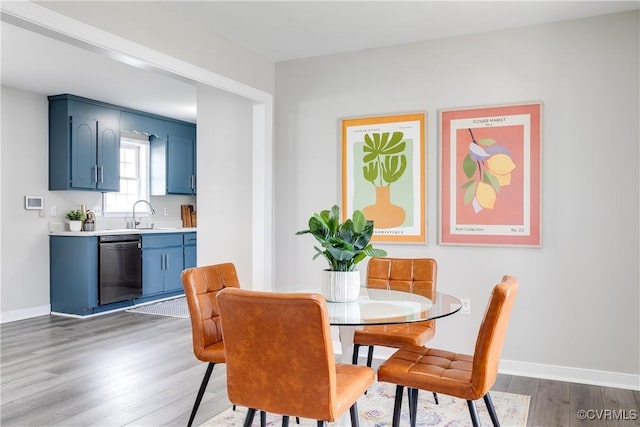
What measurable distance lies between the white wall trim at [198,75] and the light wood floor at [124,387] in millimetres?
1055

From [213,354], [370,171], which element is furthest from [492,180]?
[213,354]

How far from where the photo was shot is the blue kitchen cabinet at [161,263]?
20.1 feet

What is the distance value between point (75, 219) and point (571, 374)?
17.1 feet

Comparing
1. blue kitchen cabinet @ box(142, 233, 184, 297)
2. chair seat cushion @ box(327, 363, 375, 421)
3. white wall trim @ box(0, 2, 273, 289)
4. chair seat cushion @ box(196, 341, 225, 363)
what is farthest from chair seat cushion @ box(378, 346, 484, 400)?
blue kitchen cabinet @ box(142, 233, 184, 297)

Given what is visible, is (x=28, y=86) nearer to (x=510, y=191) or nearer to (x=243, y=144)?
(x=243, y=144)

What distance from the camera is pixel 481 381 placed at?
2.00 metres

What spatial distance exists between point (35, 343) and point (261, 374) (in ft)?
11.3

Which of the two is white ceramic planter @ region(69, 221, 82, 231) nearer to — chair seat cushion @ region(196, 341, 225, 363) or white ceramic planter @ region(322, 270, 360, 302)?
chair seat cushion @ region(196, 341, 225, 363)

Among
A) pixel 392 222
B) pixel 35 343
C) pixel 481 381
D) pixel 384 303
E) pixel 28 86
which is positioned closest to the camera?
pixel 481 381

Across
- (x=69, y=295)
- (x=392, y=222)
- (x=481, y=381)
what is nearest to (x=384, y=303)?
(x=481, y=381)

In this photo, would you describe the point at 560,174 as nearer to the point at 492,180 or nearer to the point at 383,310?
the point at 492,180

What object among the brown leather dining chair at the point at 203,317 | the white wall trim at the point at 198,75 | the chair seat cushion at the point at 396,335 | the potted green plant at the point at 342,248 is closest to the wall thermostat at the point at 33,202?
the white wall trim at the point at 198,75

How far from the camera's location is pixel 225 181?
4504 mm

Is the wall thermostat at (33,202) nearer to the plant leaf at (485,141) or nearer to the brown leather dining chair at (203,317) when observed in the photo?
the brown leather dining chair at (203,317)
